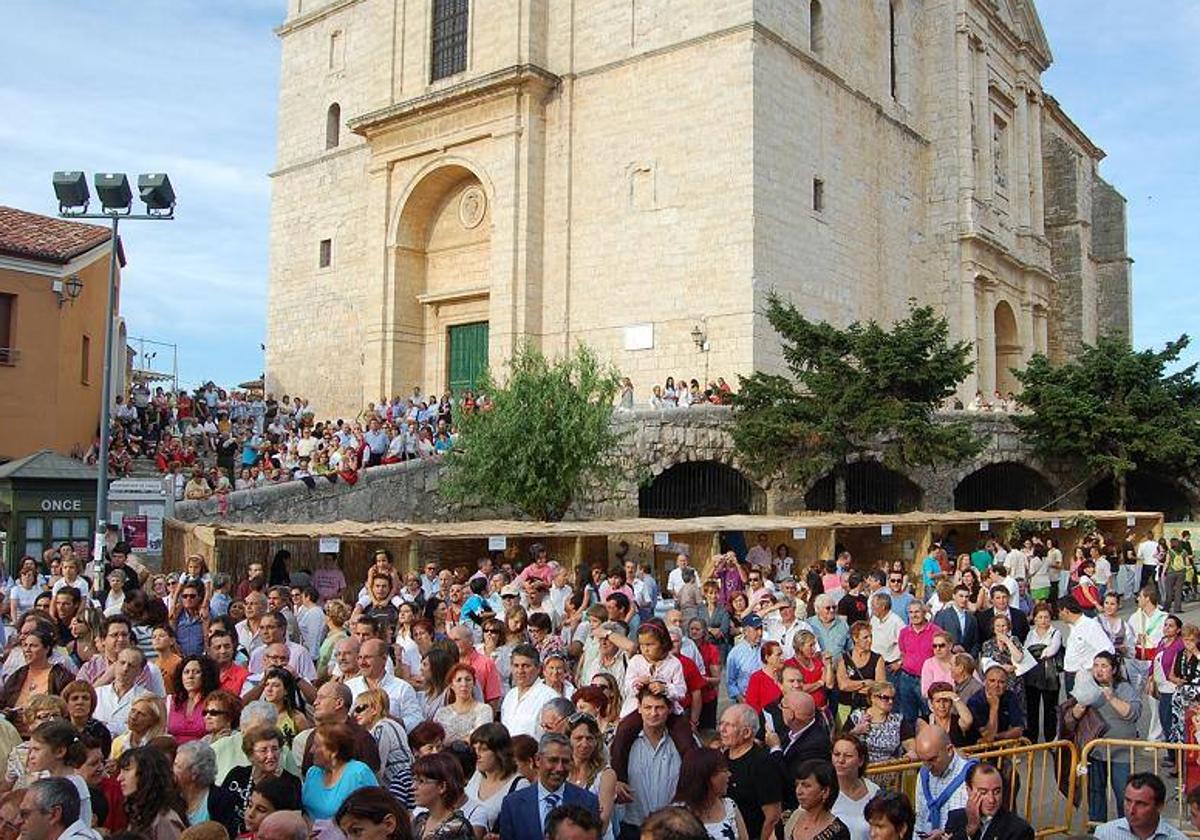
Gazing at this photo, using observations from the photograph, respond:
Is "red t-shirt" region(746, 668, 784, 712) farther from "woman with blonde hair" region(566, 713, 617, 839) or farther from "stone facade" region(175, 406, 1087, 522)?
"stone facade" region(175, 406, 1087, 522)

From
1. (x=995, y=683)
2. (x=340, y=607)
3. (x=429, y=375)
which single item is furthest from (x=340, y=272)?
(x=995, y=683)

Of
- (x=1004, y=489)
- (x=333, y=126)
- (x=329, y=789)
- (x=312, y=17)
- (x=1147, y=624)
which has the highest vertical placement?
(x=312, y=17)

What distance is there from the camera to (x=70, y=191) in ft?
38.8

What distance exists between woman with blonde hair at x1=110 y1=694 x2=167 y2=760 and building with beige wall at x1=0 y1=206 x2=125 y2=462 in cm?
1458

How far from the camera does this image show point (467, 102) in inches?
1062

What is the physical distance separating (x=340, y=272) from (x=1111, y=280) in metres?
28.8

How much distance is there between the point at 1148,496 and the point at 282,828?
28214 mm

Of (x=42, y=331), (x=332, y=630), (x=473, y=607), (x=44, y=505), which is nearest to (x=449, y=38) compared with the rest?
(x=42, y=331)

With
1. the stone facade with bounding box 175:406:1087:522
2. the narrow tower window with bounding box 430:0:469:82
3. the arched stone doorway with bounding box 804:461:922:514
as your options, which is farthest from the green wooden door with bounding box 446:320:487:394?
the arched stone doorway with bounding box 804:461:922:514

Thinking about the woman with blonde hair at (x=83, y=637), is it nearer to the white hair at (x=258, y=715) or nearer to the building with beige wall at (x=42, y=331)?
the white hair at (x=258, y=715)

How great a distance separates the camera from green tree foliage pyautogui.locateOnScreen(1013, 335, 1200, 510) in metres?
25.0

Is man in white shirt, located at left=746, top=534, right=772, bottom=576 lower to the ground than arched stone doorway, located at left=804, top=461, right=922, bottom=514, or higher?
lower

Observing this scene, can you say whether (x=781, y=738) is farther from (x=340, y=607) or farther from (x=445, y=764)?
(x=340, y=607)

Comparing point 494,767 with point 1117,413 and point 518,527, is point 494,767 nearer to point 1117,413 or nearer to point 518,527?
point 518,527
